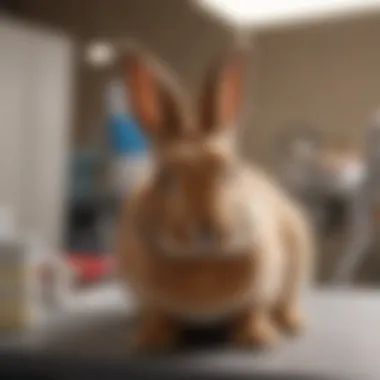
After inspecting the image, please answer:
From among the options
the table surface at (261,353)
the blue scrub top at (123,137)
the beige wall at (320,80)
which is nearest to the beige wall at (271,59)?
the beige wall at (320,80)

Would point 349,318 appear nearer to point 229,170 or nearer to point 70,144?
point 229,170

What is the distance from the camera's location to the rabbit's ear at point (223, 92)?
1.52ft

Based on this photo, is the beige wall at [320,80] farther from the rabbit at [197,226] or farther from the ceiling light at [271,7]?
the rabbit at [197,226]

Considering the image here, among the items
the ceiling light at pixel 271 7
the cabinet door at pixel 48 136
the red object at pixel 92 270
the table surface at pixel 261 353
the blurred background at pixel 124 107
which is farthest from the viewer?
the cabinet door at pixel 48 136

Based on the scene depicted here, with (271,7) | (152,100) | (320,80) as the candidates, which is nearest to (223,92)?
(152,100)

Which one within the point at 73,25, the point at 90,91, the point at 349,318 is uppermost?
the point at 73,25

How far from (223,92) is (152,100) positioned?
42mm

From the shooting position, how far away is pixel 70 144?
144 centimetres

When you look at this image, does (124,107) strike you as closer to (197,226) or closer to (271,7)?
(271,7)

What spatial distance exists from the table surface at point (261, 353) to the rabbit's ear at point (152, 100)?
5.1 inches

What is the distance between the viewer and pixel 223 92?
464 millimetres

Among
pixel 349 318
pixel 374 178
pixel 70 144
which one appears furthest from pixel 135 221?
pixel 70 144

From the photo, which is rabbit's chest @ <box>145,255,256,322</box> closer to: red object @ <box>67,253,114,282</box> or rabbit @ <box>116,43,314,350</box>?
rabbit @ <box>116,43,314,350</box>

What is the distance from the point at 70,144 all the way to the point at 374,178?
2.47ft
